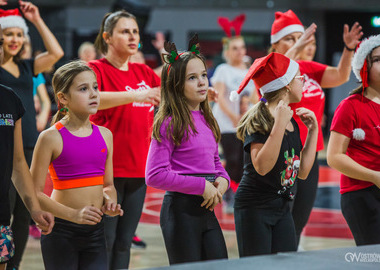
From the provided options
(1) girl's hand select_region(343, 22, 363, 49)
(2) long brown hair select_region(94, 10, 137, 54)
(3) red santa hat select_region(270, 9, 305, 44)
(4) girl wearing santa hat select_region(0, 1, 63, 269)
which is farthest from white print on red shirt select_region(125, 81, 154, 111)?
(1) girl's hand select_region(343, 22, 363, 49)

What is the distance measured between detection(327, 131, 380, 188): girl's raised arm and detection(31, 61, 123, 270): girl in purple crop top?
1323mm

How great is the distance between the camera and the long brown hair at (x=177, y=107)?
3.02 metres

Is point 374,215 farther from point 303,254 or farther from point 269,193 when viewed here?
point 303,254

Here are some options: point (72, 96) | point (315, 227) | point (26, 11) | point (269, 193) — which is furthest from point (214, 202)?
point (315, 227)

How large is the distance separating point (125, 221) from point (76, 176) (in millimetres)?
883

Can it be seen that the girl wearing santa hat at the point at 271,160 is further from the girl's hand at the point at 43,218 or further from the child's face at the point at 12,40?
the child's face at the point at 12,40

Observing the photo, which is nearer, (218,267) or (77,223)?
(218,267)

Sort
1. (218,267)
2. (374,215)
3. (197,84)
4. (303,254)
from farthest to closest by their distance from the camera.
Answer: (374,215), (197,84), (303,254), (218,267)

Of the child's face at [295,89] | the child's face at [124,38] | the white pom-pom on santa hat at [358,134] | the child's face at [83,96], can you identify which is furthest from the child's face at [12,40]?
the white pom-pom on santa hat at [358,134]

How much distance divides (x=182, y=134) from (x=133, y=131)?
2.78 ft

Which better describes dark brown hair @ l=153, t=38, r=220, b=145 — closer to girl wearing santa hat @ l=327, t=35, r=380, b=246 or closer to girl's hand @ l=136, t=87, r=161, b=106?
girl's hand @ l=136, t=87, r=161, b=106

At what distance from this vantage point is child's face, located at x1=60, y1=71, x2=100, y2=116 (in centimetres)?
300

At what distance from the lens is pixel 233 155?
6.31 meters

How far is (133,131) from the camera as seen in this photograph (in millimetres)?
3801
